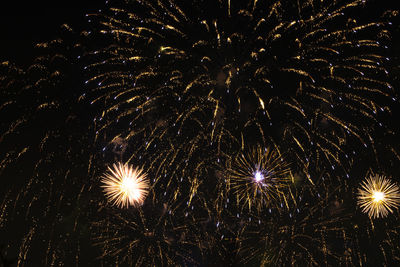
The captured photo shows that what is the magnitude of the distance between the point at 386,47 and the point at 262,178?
22.7ft

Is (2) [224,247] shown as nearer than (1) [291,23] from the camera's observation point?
No

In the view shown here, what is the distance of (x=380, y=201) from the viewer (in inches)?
566

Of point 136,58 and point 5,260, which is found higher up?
point 136,58

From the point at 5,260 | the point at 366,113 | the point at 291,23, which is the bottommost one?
the point at 5,260

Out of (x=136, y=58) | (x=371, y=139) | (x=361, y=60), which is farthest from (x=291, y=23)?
(x=136, y=58)

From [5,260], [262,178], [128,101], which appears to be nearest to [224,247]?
[262,178]

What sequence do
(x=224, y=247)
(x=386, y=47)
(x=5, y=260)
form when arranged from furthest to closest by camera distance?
1. (x=224, y=247)
2. (x=386, y=47)
3. (x=5, y=260)

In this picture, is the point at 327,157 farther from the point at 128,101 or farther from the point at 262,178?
the point at 128,101

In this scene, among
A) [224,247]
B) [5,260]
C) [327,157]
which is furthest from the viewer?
[224,247]

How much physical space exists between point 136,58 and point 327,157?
8873mm

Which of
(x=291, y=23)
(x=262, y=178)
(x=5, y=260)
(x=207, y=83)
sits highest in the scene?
(x=291, y=23)

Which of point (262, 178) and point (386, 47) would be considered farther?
point (262, 178)

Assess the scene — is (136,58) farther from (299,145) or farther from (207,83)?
(299,145)

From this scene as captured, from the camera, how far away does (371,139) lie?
14.4 meters
